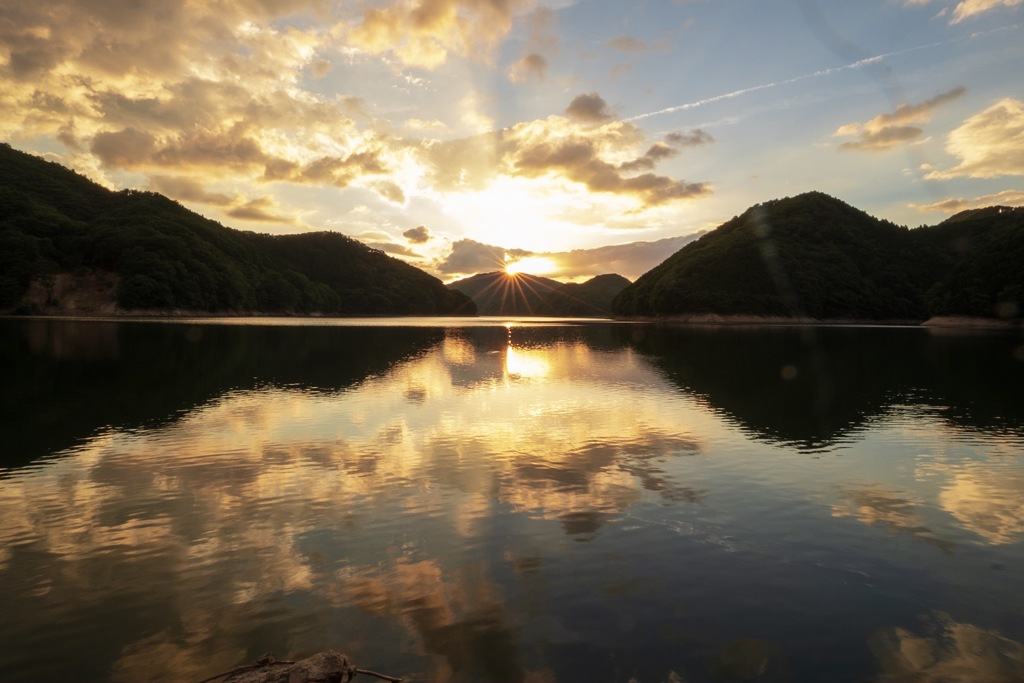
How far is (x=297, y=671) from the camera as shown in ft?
20.5

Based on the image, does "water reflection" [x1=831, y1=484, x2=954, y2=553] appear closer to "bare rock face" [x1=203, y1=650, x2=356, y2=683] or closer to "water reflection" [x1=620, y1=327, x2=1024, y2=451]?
"water reflection" [x1=620, y1=327, x2=1024, y2=451]

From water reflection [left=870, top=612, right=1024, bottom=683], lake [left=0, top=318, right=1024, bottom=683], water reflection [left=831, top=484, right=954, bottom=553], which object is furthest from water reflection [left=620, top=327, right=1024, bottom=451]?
water reflection [left=870, top=612, right=1024, bottom=683]

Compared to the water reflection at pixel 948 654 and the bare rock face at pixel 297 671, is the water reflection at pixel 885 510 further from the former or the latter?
the bare rock face at pixel 297 671

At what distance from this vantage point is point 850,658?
26.6 ft

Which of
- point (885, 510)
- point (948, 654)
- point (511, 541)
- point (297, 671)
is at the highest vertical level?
point (297, 671)

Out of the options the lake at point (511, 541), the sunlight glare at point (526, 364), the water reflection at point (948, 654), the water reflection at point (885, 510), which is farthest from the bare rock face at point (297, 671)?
the sunlight glare at point (526, 364)

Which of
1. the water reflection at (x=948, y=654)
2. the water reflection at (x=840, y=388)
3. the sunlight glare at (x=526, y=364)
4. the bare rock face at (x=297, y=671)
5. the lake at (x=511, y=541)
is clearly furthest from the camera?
the sunlight glare at (x=526, y=364)

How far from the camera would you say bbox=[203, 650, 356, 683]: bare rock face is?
6031 millimetres

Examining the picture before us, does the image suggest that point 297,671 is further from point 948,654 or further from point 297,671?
point 948,654

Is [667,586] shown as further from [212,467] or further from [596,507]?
[212,467]

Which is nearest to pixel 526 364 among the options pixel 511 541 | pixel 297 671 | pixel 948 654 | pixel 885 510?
pixel 885 510

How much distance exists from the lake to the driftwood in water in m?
1.17

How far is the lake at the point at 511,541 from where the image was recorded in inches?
322

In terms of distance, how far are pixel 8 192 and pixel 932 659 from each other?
229953 mm
